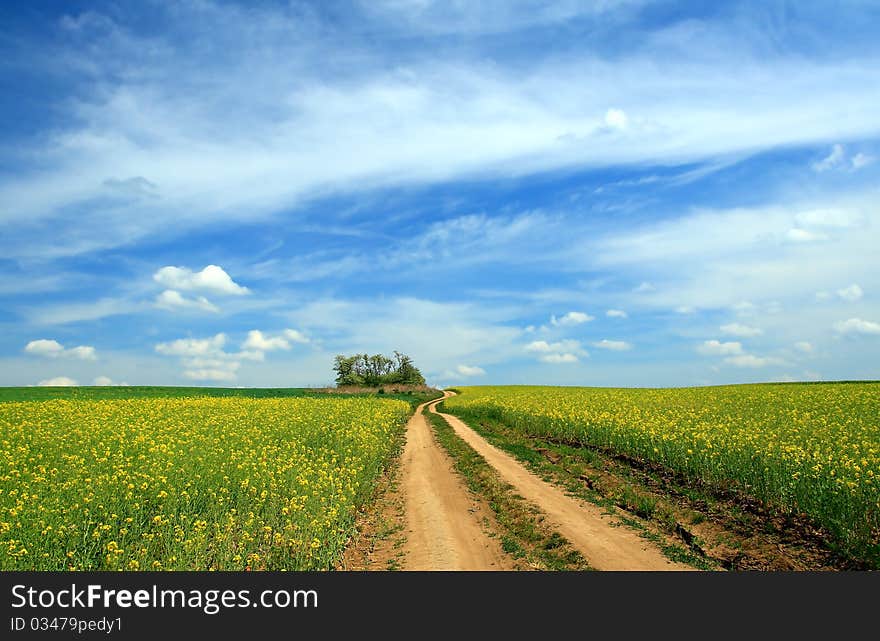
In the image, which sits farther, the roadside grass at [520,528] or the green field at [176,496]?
the roadside grass at [520,528]

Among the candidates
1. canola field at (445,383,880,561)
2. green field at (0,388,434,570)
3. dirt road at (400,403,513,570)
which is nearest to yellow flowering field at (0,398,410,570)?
green field at (0,388,434,570)

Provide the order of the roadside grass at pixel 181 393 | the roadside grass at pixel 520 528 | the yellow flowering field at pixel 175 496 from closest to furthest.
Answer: the yellow flowering field at pixel 175 496
the roadside grass at pixel 520 528
the roadside grass at pixel 181 393

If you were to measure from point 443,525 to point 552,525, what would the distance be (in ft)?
8.23

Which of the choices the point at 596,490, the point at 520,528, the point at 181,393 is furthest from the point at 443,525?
the point at 181,393

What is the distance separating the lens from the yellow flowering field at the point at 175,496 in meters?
9.06

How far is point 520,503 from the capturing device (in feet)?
47.8

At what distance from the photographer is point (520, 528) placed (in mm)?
12430

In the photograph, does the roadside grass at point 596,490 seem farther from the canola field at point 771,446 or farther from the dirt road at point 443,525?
the dirt road at point 443,525

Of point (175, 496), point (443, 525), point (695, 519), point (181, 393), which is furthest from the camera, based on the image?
point (181, 393)

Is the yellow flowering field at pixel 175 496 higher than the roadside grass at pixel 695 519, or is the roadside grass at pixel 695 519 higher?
the yellow flowering field at pixel 175 496

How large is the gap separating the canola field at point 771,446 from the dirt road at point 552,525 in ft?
12.6

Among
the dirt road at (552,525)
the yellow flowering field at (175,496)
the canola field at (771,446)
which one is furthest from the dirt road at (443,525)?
the canola field at (771,446)

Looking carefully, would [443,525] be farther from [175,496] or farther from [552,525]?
[175,496]

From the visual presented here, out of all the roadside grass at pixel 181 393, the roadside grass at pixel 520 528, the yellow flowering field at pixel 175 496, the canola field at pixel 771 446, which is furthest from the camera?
the roadside grass at pixel 181 393
